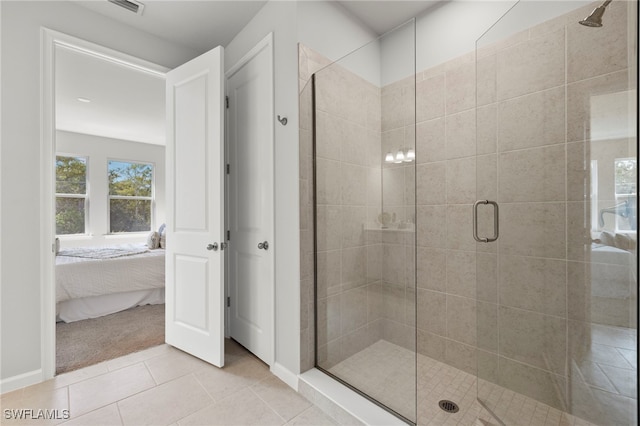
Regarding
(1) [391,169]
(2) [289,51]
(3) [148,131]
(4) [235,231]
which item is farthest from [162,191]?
(1) [391,169]

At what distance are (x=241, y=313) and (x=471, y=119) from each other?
2326 mm

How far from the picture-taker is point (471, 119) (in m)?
1.97

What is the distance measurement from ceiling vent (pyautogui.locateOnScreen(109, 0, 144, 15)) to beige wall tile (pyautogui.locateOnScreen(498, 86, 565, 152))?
2.54 metres

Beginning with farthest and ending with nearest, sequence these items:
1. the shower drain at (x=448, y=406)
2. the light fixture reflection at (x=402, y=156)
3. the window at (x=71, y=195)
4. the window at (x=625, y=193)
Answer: the window at (x=71, y=195) < the shower drain at (x=448, y=406) < the light fixture reflection at (x=402, y=156) < the window at (x=625, y=193)

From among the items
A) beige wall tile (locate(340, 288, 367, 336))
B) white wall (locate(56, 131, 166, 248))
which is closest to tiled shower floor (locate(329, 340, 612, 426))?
beige wall tile (locate(340, 288, 367, 336))

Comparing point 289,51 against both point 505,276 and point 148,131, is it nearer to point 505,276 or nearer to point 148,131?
point 505,276

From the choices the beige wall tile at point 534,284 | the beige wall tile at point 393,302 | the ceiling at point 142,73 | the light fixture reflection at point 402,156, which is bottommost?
the beige wall tile at point 393,302

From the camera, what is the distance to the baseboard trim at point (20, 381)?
1842mm

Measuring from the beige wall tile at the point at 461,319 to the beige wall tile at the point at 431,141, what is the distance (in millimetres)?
1011

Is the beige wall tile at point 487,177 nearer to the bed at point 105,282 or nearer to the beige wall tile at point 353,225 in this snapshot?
the beige wall tile at point 353,225

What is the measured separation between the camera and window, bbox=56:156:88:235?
17.9 feet

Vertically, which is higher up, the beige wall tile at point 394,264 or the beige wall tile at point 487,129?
the beige wall tile at point 487,129

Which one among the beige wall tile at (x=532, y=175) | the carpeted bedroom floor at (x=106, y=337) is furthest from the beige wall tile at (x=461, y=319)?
the carpeted bedroom floor at (x=106, y=337)

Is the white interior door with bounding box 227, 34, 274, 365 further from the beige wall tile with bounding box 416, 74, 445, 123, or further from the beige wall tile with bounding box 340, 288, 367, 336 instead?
the beige wall tile with bounding box 416, 74, 445, 123
